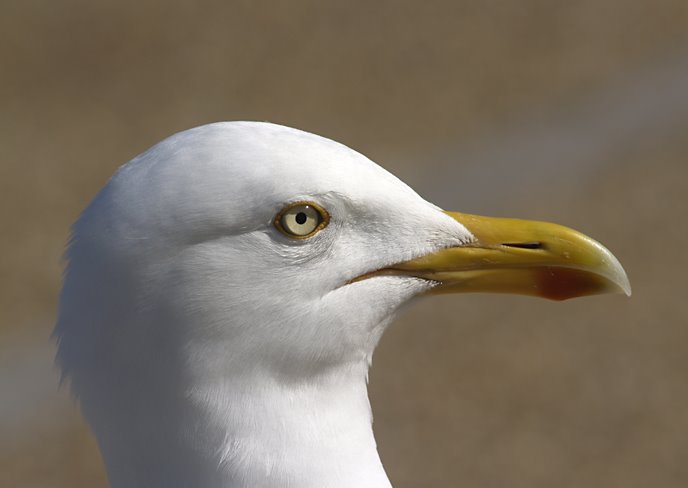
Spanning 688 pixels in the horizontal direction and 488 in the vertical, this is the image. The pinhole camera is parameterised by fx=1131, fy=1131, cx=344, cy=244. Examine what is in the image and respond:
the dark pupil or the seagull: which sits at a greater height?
the dark pupil

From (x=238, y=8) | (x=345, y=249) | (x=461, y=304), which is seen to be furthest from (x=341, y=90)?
(x=345, y=249)

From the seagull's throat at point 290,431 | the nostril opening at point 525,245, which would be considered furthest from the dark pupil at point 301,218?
the nostril opening at point 525,245

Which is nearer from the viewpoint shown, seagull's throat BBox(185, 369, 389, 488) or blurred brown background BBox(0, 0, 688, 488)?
seagull's throat BBox(185, 369, 389, 488)

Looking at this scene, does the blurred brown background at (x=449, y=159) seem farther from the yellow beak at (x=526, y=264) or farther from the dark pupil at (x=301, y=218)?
the dark pupil at (x=301, y=218)

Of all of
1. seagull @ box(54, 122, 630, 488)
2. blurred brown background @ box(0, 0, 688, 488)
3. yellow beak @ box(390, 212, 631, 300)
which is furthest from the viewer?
blurred brown background @ box(0, 0, 688, 488)

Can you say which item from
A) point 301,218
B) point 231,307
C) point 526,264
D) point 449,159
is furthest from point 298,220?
point 449,159

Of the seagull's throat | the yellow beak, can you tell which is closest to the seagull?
the seagull's throat

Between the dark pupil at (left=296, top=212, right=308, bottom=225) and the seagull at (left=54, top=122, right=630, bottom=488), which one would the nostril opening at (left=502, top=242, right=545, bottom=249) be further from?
the dark pupil at (left=296, top=212, right=308, bottom=225)
